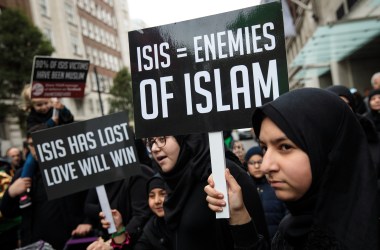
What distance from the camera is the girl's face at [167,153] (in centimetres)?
229

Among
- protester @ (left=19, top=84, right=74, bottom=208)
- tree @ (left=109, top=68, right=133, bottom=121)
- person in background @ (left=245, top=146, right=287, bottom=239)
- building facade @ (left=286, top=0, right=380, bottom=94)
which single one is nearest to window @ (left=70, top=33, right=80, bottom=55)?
tree @ (left=109, top=68, right=133, bottom=121)

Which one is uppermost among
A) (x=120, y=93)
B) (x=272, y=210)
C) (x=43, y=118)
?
(x=120, y=93)

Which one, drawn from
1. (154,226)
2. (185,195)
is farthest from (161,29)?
(154,226)

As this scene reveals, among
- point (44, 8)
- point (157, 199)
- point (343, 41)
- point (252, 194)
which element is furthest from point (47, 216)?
point (44, 8)

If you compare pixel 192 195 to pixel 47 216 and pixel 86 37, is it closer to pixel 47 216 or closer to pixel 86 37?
pixel 47 216

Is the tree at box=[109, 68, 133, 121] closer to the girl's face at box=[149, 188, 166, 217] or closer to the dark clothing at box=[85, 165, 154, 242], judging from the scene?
the dark clothing at box=[85, 165, 154, 242]

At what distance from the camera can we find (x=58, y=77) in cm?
441

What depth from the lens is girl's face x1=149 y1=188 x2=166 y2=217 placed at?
273cm

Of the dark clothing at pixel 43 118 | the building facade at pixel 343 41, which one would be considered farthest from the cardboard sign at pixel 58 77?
the building facade at pixel 343 41

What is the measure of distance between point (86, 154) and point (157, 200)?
2.17 ft

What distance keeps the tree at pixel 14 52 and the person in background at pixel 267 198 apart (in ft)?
57.5

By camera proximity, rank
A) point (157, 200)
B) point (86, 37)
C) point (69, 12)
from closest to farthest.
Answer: point (157, 200)
point (69, 12)
point (86, 37)

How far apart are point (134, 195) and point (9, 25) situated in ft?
61.6

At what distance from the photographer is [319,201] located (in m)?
1.34
